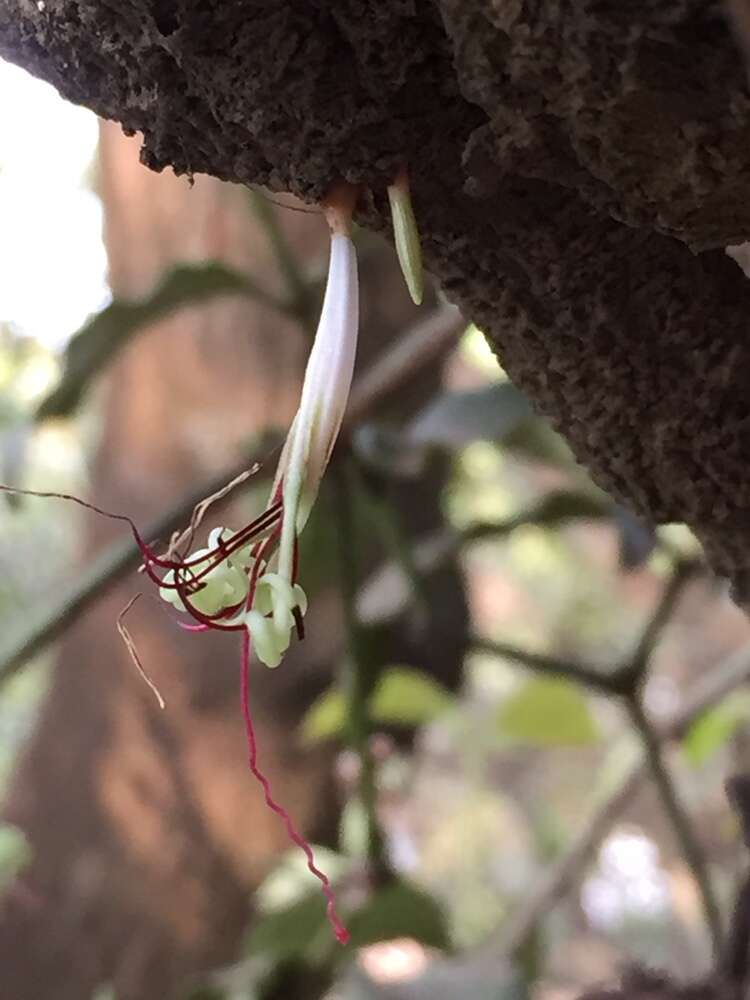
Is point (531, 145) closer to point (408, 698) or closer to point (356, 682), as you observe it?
point (356, 682)

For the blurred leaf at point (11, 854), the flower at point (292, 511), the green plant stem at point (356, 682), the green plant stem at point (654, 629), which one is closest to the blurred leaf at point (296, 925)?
the green plant stem at point (356, 682)

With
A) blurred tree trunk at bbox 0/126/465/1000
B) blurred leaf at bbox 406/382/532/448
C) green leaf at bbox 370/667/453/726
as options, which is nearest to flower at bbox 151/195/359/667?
blurred leaf at bbox 406/382/532/448

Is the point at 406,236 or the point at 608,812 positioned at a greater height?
the point at 608,812

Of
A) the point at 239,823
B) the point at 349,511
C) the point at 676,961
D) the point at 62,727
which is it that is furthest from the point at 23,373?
the point at 676,961

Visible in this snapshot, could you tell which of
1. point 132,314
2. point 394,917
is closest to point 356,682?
point 394,917

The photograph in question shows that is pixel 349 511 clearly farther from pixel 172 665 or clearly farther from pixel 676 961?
pixel 676 961
